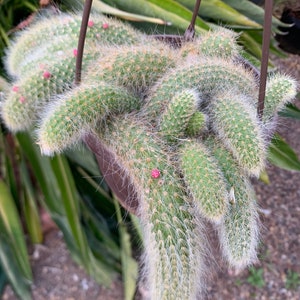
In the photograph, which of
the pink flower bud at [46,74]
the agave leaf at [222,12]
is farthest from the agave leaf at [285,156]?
the pink flower bud at [46,74]

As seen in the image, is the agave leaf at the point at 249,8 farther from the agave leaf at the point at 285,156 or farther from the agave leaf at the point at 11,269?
the agave leaf at the point at 11,269

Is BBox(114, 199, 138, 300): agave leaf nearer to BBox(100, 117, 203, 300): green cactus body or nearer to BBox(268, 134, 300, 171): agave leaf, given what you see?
BBox(268, 134, 300, 171): agave leaf

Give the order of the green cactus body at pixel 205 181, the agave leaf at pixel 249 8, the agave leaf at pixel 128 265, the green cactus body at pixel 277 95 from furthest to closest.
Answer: the agave leaf at pixel 128 265, the agave leaf at pixel 249 8, the green cactus body at pixel 277 95, the green cactus body at pixel 205 181

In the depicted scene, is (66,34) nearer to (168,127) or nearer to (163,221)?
(168,127)


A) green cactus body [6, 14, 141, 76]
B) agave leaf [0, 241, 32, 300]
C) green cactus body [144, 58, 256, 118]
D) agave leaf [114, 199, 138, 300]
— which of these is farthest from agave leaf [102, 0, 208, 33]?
agave leaf [0, 241, 32, 300]

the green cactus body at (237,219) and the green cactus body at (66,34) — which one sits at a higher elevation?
the green cactus body at (66,34)

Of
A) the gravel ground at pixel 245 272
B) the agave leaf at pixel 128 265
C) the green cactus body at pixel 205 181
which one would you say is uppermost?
the green cactus body at pixel 205 181
